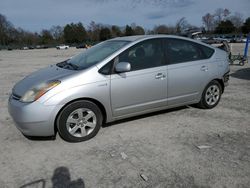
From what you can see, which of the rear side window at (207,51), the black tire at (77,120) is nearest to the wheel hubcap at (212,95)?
the rear side window at (207,51)

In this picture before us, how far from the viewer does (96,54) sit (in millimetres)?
4469

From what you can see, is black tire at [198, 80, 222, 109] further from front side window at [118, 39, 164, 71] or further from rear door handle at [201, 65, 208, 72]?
front side window at [118, 39, 164, 71]

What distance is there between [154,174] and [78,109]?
153cm

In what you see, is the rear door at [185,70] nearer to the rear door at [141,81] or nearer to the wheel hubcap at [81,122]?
the rear door at [141,81]

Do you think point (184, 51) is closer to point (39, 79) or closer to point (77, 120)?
point (77, 120)

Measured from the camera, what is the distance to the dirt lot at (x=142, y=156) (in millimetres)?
2852

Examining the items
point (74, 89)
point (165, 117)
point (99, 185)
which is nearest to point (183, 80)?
point (165, 117)

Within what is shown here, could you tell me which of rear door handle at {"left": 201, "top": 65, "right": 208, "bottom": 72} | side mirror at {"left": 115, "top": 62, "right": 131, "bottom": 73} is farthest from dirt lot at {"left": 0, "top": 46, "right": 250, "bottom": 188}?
side mirror at {"left": 115, "top": 62, "right": 131, "bottom": 73}

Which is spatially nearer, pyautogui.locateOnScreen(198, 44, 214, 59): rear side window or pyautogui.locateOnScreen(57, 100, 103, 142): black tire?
pyautogui.locateOnScreen(57, 100, 103, 142): black tire

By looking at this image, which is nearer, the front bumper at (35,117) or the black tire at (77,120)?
the front bumper at (35,117)

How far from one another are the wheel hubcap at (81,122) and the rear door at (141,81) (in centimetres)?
42

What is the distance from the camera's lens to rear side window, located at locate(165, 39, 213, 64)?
4508mm

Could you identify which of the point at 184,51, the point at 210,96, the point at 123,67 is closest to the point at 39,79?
the point at 123,67

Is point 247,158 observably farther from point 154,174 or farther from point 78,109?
point 78,109
